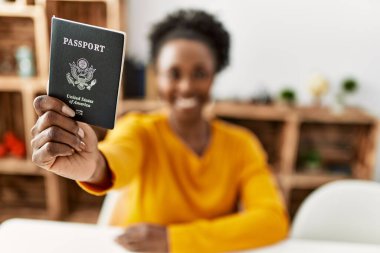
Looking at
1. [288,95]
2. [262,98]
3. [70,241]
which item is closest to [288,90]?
[288,95]

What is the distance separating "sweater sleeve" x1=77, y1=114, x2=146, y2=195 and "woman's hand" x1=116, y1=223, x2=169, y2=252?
9cm

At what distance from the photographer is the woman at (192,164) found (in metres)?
0.71

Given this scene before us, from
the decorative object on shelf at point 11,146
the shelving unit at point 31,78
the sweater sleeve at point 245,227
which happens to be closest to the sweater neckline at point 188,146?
the sweater sleeve at point 245,227

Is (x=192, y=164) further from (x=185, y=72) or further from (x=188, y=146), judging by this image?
(x=185, y=72)

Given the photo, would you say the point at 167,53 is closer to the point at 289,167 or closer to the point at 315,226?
the point at 315,226

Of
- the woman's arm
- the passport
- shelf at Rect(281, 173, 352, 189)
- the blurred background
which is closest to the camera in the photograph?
the passport

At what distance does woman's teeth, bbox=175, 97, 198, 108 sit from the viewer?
2.82 ft

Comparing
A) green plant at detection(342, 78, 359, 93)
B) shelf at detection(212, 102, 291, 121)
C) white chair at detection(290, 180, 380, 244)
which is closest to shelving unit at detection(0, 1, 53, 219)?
white chair at detection(290, 180, 380, 244)

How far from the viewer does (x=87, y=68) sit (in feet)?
1.01

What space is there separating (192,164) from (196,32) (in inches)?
13.0

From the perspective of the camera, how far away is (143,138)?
883 mm

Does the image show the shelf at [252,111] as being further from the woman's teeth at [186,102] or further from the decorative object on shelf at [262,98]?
the woman's teeth at [186,102]

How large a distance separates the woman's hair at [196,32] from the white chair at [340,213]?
0.43m

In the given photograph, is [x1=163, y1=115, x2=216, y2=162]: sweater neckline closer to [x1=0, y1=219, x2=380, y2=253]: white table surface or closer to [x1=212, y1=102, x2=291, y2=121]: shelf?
[x1=0, y1=219, x2=380, y2=253]: white table surface
